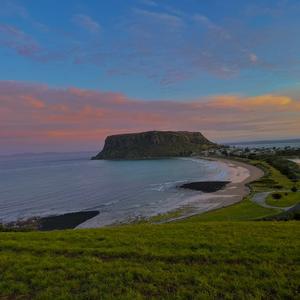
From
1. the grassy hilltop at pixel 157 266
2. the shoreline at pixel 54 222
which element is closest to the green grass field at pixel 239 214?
the shoreline at pixel 54 222

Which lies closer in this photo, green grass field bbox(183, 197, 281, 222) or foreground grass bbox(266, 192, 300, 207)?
green grass field bbox(183, 197, 281, 222)

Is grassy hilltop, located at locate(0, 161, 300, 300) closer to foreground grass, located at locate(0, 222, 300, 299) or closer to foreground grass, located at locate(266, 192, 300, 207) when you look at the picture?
foreground grass, located at locate(0, 222, 300, 299)

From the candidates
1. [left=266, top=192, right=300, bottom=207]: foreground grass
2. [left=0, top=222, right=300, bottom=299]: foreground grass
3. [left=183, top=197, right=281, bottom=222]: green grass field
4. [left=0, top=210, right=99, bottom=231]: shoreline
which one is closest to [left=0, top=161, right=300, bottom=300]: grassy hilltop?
[left=0, top=222, right=300, bottom=299]: foreground grass

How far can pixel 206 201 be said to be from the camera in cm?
5244

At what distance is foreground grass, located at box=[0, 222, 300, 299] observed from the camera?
6875mm

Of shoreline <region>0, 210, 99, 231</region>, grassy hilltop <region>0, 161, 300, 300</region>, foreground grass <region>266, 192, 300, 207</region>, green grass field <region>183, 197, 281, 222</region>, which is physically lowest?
shoreline <region>0, 210, 99, 231</region>

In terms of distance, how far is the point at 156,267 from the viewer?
8281 millimetres

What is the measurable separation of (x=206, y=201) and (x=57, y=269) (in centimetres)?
4585

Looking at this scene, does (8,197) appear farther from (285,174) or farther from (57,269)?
(285,174)

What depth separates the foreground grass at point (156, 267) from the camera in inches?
271

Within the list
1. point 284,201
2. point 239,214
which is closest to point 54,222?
point 239,214

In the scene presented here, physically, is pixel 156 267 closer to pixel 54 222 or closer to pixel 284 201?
pixel 54 222

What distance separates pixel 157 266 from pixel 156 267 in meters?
0.08

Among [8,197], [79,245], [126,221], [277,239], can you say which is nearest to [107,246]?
[79,245]
